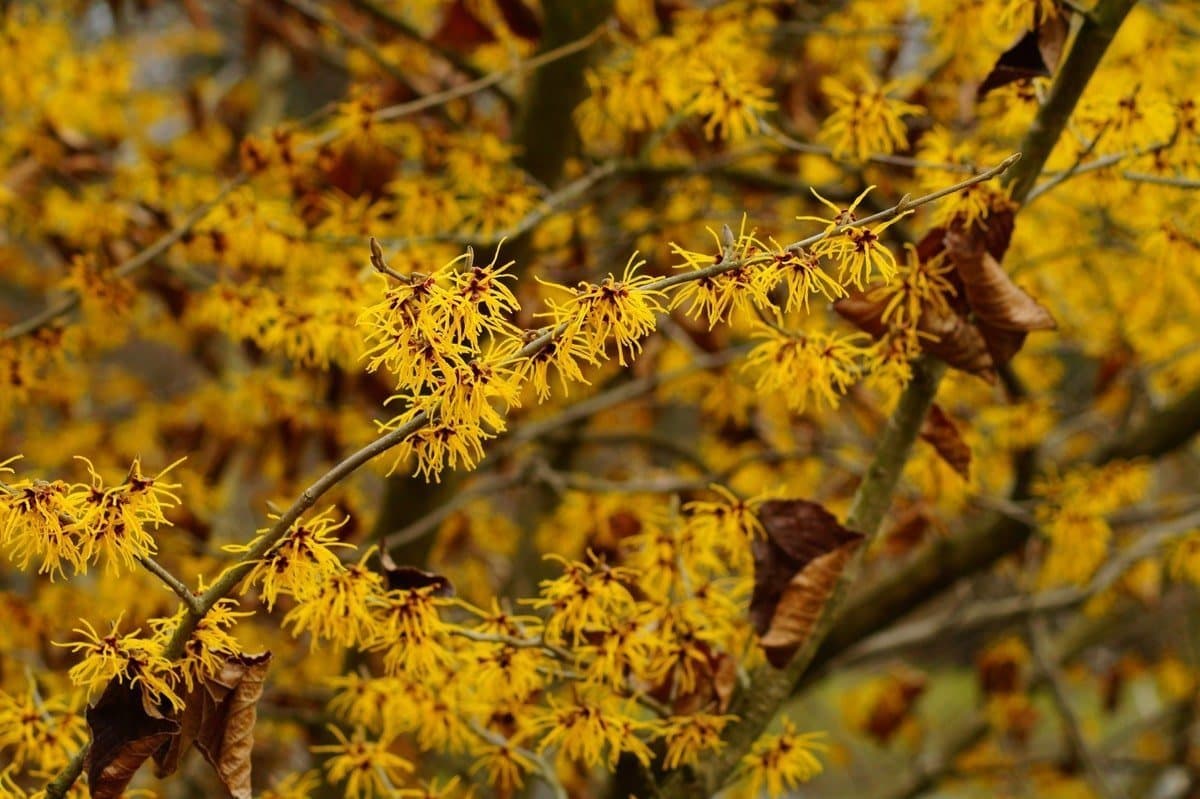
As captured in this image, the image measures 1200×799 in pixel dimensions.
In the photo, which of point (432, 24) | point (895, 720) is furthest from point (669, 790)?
point (432, 24)

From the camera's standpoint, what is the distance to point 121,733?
164cm

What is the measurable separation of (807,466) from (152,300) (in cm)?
223

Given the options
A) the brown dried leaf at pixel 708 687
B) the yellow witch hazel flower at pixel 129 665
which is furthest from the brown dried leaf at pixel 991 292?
the yellow witch hazel flower at pixel 129 665

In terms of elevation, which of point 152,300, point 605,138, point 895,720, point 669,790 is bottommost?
point 895,720

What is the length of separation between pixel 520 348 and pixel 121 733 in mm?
715

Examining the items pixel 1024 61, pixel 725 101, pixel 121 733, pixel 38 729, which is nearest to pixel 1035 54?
pixel 1024 61

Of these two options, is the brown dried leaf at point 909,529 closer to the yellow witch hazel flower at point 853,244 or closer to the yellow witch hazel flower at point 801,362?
the yellow witch hazel flower at point 801,362

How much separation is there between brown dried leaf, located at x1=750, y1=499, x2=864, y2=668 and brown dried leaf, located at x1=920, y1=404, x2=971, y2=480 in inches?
10.9

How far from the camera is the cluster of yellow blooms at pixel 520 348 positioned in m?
1.62

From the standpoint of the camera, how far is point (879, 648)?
441 cm

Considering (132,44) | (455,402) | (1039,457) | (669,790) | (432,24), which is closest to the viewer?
(455,402)

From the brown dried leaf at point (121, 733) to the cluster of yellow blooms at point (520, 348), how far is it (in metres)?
0.02

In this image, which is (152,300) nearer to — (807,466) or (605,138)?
(605,138)

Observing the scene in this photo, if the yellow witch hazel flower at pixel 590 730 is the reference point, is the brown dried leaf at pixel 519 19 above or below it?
above
